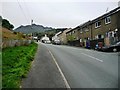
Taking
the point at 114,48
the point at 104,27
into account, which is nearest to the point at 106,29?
the point at 104,27

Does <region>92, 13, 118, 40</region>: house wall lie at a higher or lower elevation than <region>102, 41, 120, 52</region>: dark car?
higher

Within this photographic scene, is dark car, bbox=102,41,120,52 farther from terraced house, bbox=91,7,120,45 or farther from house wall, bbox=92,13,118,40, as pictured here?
house wall, bbox=92,13,118,40

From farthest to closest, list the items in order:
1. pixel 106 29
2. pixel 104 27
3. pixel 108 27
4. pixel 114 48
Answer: pixel 104 27, pixel 106 29, pixel 108 27, pixel 114 48

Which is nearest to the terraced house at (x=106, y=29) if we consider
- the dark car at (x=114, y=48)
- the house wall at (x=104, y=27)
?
the house wall at (x=104, y=27)

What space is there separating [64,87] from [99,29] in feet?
107

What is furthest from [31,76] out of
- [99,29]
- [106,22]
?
[99,29]

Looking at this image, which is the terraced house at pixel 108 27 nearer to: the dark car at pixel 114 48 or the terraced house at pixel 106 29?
the terraced house at pixel 106 29

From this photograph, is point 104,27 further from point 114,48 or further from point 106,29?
point 114,48

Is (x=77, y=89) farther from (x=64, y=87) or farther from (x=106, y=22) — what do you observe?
(x=106, y=22)

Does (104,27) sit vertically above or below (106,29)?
above

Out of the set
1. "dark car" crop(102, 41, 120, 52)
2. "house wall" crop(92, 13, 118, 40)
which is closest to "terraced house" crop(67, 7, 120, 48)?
"house wall" crop(92, 13, 118, 40)

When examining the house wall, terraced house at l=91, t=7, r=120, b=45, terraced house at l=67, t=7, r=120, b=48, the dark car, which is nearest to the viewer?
the dark car

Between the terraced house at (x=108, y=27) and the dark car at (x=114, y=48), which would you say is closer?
the dark car at (x=114, y=48)

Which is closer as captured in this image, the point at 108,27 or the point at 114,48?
the point at 114,48
